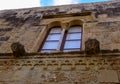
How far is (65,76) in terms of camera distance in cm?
354

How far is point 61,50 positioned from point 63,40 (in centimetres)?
48

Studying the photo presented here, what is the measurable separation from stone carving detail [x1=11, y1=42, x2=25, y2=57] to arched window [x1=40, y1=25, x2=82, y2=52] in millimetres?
671

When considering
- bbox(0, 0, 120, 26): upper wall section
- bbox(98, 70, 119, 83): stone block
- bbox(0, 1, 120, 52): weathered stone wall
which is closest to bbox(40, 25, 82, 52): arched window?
bbox(0, 1, 120, 52): weathered stone wall

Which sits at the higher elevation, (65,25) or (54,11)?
(54,11)

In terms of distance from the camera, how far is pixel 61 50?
4.70 m

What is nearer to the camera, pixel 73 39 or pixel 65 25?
pixel 73 39

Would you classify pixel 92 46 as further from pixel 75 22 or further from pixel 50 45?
pixel 75 22

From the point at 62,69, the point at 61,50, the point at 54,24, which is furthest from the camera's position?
the point at 54,24

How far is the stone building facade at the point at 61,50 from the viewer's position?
3.56m

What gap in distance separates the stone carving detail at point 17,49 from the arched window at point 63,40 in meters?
0.67

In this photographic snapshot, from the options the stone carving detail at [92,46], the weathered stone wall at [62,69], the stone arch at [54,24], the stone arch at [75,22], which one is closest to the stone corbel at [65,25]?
the stone arch at [75,22]

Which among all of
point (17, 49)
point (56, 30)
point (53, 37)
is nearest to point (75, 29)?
point (56, 30)

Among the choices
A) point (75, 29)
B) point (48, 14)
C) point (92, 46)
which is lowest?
point (75, 29)

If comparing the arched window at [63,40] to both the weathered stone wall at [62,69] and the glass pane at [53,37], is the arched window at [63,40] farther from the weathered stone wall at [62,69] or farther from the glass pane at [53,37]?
the weathered stone wall at [62,69]
